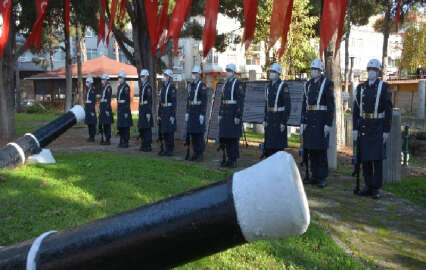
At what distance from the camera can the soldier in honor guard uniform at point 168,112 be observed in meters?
10.9

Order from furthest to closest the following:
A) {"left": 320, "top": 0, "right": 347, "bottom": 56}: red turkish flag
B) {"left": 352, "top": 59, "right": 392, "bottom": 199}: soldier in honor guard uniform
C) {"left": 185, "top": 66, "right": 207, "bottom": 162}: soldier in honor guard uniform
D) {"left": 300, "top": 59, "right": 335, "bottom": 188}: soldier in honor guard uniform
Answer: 1. {"left": 185, "top": 66, "right": 207, "bottom": 162}: soldier in honor guard uniform
2. {"left": 300, "top": 59, "right": 335, "bottom": 188}: soldier in honor guard uniform
3. {"left": 352, "top": 59, "right": 392, "bottom": 199}: soldier in honor guard uniform
4. {"left": 320, "top": 0, "right": 347, "bottom": 56}: red turkish flag

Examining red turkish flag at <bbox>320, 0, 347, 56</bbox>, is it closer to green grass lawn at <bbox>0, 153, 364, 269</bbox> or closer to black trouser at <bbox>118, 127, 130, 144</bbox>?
green grass lawn at <bbox>0, 153, 364, 269</bbox>

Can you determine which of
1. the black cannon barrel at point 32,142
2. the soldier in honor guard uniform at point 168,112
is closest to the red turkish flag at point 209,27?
the black cannon barrel at point 32,142

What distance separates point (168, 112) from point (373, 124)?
17.1ft

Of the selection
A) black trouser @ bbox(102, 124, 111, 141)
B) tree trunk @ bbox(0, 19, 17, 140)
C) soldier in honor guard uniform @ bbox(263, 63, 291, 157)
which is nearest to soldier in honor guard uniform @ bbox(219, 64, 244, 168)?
soldier in honor guard uniform @ bbox(263, 63, 291, 157)

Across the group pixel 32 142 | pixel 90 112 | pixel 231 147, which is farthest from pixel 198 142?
pixel 90 112

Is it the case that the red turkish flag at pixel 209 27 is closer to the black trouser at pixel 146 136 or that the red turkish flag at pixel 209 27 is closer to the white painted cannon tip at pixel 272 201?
the white painted cannon tip at pixel 272 201

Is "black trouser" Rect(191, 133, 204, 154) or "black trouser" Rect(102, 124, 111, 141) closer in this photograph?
"black trouser" Rect(191, 133, 204, 154)

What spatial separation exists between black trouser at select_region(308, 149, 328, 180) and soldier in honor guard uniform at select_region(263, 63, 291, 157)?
66 centimetres

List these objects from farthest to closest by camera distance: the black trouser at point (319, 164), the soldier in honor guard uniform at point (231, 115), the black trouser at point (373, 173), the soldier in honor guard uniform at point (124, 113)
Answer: the soldier in honor guard uniform at point (124, 113)
the soldier in honor guard uniform at point (231, 115)
the black trouser at point (319, 164)
the black trouser at point (373, 173)

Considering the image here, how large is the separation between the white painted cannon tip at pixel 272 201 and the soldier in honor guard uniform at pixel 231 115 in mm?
7818

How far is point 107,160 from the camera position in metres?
9.30

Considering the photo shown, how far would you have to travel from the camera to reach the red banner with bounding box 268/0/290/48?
3895 mm

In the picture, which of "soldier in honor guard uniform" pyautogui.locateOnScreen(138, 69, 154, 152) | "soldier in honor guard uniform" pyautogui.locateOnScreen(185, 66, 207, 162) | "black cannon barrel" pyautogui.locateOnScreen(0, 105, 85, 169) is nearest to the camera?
"black cannon barrel" pyautogui.locateOnScreen(0, 105, 85, 169)
